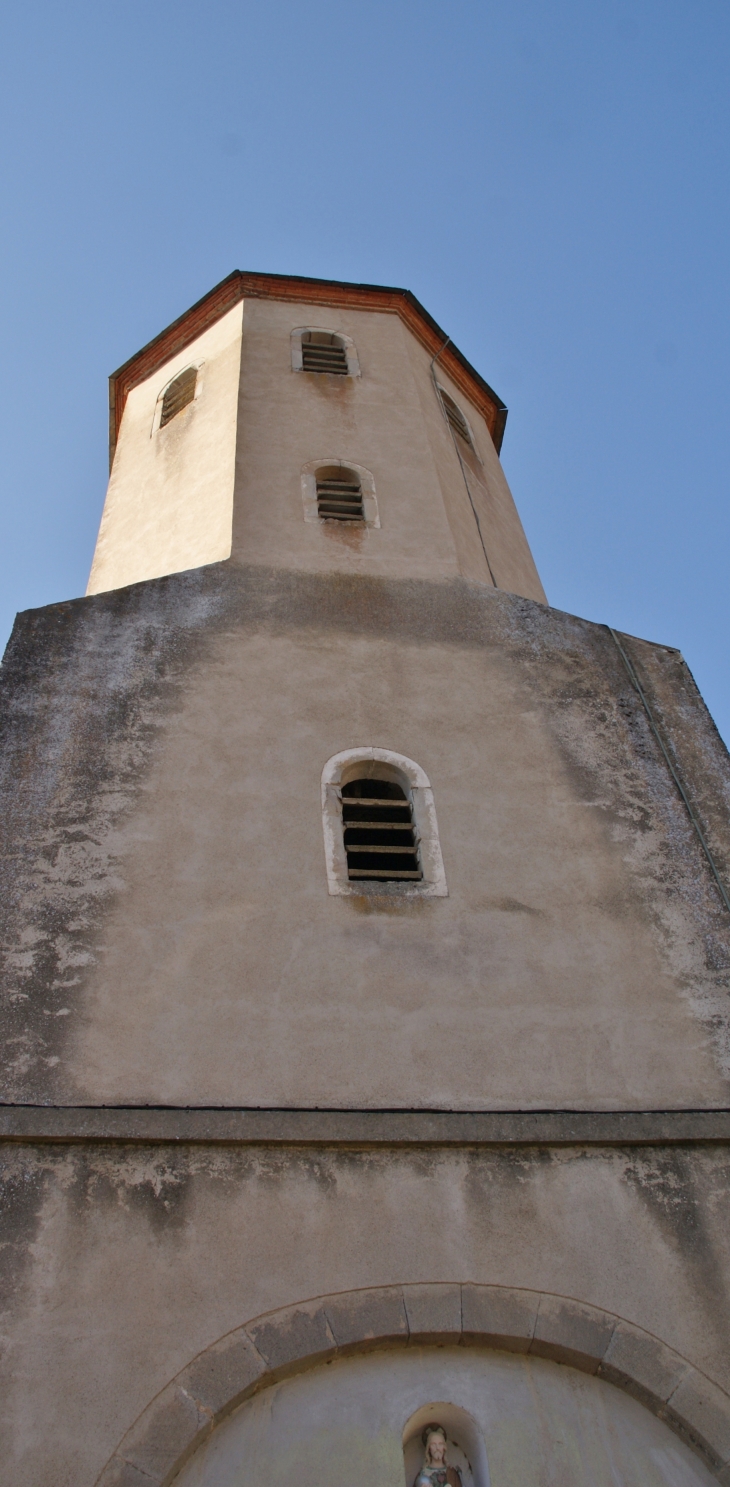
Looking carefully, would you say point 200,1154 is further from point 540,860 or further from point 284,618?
point 284,618

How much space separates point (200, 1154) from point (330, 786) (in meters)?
2.93

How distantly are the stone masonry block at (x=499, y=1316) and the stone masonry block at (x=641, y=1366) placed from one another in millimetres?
412

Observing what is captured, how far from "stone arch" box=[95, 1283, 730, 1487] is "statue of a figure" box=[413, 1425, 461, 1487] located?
419 millimetres

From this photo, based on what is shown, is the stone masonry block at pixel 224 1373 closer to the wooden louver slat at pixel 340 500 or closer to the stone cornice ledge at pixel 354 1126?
the stone cornice ledge at pixel 354 1126

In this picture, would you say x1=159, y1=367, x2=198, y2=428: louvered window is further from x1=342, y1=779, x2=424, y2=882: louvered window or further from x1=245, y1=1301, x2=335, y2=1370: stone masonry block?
x1=245, y1=1301, x2=335, y2=1370: stone masonry block

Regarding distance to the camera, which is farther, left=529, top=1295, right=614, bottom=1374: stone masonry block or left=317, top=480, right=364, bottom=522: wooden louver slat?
left=317, top=480, right=364, bottom=522: wooden louver slat

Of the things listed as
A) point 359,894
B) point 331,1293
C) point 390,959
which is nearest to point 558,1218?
Answer: point 331,1293

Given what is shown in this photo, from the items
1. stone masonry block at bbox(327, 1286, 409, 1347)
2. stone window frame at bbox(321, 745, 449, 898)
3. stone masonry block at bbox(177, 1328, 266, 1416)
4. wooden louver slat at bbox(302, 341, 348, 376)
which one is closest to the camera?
stone masonry block at bbox(177, 1328, 266, 1416)

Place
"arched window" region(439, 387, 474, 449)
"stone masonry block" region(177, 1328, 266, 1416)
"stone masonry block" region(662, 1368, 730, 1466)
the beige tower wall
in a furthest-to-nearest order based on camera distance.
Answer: "arched window" region(439, 387, 474, 449) → the beige tower wall → "stone masonry block" region(662, 1368, 730, 1466) → "stone masonry block" region(177, 1328, 266, 1416)

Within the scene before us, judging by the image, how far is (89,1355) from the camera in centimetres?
560

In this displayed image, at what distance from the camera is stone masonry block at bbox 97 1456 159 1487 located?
5266mm

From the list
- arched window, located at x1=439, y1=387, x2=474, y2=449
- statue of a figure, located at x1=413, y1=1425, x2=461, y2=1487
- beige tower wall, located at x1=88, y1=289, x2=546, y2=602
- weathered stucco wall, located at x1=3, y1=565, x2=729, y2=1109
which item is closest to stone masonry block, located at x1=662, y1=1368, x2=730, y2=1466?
statue of a figure, located at x1=413, y1=1425, x2=461, y2=1487

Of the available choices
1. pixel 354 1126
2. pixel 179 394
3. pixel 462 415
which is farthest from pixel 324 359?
pixel 354 1126

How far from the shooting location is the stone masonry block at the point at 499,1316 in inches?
235
